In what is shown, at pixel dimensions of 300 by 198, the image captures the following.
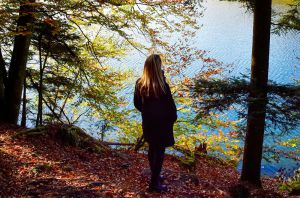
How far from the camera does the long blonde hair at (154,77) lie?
4.11 metres

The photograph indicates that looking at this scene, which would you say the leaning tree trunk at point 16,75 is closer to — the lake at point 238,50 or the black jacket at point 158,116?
the black jacket at point 158,116

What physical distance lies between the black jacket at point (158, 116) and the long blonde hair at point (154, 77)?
8 centimetres

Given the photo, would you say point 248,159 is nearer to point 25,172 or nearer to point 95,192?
point 95,192

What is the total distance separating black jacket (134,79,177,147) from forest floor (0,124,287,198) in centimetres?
86

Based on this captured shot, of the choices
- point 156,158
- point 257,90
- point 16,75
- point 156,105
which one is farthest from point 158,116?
point 16,75

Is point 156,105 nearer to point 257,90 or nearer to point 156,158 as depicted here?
point 156,158

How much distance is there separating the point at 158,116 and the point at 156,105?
0.15m

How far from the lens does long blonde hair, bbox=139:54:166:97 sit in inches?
162

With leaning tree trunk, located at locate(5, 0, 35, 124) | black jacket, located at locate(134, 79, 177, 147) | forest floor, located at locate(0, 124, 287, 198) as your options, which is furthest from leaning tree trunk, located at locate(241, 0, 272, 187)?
leaning tree trunk, located at locate(5, 0, 35, 124)

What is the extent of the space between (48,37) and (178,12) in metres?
3.54

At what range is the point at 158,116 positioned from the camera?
4.30 m

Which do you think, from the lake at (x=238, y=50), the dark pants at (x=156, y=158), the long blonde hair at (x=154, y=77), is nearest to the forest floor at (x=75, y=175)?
the dark pants at (x=156, y=158)

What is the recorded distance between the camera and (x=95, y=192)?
14.7 feet

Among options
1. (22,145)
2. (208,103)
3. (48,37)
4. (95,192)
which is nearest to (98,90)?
(48,37)
